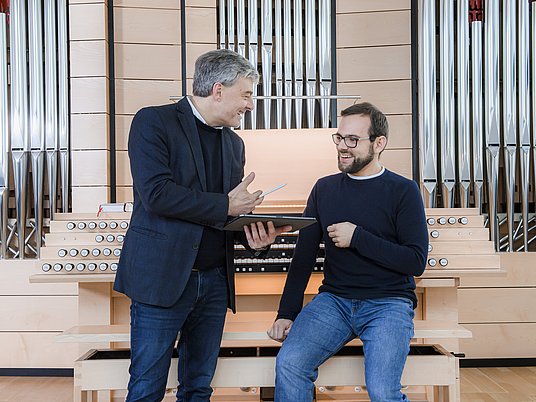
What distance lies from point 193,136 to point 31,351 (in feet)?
9.35

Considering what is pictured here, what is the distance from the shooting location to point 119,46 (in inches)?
177

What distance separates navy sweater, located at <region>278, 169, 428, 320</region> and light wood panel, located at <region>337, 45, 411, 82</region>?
6.30 ft

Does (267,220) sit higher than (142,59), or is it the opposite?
(142,59)

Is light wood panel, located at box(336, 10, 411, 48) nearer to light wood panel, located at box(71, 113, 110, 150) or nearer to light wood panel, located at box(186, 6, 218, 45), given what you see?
light wood panel, located at box(186, 6, 218, 45)

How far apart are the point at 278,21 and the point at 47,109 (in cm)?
158

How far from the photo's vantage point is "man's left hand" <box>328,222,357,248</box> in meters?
2.51

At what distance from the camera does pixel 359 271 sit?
2580mm

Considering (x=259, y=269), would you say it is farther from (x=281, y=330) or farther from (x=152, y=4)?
(x=152, y=4)

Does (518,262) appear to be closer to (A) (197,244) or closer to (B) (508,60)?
(B) (508,60)

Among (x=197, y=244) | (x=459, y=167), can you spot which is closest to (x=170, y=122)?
(x=197, y=244)

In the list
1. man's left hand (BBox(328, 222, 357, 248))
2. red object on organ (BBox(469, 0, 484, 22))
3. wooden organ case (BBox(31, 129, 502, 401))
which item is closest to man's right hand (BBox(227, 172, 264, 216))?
man's left hand (BBox(328, 222, 357, 248))

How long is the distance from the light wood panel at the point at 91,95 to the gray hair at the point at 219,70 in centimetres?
222

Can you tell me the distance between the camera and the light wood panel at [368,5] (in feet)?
14.7

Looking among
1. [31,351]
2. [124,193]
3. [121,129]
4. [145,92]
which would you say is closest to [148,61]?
[145,92]
